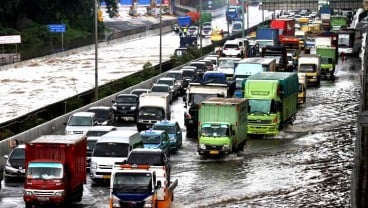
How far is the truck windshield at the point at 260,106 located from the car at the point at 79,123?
8.26m

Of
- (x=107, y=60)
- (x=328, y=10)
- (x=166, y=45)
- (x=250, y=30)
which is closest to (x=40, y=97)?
(x=107, y=60)

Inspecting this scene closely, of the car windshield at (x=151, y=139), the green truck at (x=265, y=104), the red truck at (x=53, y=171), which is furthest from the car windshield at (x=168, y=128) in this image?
the red truck at (x=53, y=171)

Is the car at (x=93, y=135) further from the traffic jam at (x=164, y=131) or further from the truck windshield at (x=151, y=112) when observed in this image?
the truck windshield at (x=151, y=112)

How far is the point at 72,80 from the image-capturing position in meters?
88.0

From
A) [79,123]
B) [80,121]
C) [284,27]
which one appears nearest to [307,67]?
[80,121]

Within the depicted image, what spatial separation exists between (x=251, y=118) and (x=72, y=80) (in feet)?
123

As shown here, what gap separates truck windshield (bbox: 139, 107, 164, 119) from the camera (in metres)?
56.1

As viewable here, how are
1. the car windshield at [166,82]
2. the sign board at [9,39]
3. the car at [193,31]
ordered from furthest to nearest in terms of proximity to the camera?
the car at [193,31], the sign board at [9,39], the car windshield at [166,82]

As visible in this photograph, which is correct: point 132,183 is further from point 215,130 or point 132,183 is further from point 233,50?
point 233,50

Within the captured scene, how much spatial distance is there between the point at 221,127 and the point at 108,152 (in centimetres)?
817

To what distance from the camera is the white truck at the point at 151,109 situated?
55.7m

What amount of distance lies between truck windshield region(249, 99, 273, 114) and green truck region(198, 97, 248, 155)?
13.1ft

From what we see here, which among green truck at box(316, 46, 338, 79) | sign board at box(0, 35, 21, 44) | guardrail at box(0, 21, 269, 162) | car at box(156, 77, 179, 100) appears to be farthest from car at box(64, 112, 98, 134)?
sign board at box(0, 35, 21, 44)

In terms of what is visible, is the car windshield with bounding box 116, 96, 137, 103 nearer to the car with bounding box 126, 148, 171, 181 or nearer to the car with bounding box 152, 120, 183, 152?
the car with bounding box 152, 120, 183, 152
